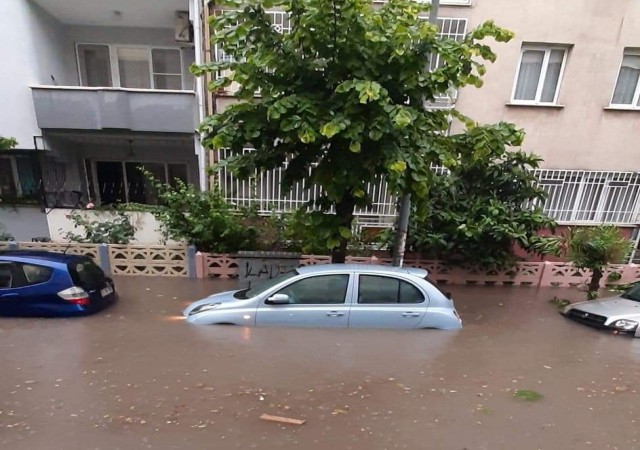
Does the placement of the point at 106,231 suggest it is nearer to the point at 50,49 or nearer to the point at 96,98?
the point at 96,98

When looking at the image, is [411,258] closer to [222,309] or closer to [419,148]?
[419,148]

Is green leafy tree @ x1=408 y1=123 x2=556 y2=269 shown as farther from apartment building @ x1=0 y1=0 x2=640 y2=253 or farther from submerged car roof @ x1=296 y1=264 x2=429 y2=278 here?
submerged car roof @ x1=296 y1=264 x2=429 y2=278

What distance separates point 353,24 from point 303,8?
0.64 meters

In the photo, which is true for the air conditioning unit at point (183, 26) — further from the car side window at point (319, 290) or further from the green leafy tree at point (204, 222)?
the car side window at point (319, 290)

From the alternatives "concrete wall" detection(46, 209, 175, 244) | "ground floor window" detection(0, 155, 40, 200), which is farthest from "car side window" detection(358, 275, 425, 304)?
"ground floor window" detection(0, 155, 40, 200)

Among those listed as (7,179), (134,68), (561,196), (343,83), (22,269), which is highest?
(134,68)

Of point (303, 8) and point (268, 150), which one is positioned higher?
point (303, 8)

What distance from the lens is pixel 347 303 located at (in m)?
4.79

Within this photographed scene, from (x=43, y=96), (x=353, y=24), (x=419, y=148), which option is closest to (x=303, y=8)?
(x=353, y=24)

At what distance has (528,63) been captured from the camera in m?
8.79

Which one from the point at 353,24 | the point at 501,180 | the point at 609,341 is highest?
the point at 353,24

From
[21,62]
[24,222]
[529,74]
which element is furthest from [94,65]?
[529,74]

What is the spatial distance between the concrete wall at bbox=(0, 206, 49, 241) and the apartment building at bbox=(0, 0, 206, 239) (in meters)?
0.31

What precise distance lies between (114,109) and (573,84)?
11.4m
